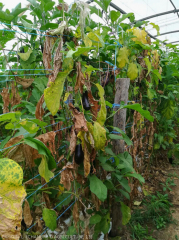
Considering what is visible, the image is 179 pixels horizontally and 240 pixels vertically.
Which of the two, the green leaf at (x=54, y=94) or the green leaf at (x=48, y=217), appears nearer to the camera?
the green leaf at (x=54, y=94)

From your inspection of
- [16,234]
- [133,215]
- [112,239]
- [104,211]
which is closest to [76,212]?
[104,211]

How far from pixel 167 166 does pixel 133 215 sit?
1274mm

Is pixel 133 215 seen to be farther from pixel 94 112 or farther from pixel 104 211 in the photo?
pixel 94 112

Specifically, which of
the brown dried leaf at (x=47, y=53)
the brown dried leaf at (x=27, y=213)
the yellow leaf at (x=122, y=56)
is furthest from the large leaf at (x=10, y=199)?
the yellow leaf at (x=122, y=56)

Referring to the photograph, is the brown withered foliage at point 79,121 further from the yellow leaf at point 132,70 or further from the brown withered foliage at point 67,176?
the yellow leaf at point 132,70

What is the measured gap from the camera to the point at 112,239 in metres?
1.44

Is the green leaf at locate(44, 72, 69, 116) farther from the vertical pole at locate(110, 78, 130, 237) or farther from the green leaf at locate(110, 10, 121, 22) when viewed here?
the green leaf at locate(110, 10, 121, 22)

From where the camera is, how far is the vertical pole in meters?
1.33

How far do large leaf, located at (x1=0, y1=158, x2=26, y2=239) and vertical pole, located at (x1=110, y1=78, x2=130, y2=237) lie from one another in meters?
0.92

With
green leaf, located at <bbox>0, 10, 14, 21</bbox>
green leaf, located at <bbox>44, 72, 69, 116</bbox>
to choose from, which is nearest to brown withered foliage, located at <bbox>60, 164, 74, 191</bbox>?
green leaf, located at <bbox>44, 72, 69, 116</bbox>

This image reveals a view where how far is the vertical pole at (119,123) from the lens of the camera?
1333mm

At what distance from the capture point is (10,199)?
542mm

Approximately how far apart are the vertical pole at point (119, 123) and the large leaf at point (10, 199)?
3.01 feet

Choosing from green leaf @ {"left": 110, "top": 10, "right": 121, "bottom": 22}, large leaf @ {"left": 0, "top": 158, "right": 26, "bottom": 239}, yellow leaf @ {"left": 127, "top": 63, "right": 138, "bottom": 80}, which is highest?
green leaf @ {"left": 110, "top": 10, "right": 121, "bottom": 22}
